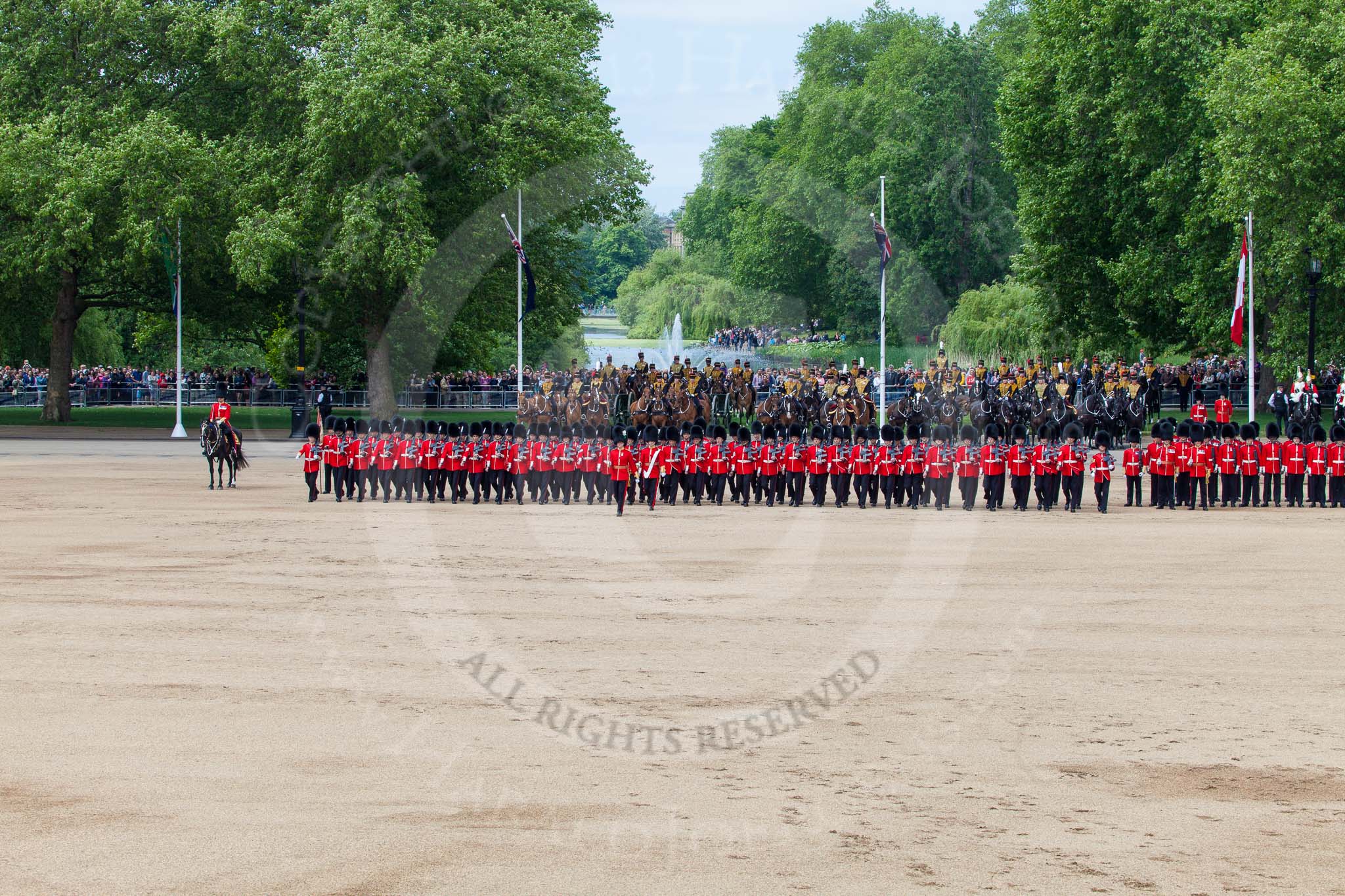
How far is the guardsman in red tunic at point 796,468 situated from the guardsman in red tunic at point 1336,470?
773 centimetres

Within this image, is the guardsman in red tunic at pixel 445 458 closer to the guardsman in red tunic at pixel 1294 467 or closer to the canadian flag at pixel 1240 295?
the guardsman in red tunic at pixel 1294 467

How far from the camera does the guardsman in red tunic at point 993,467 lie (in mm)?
22844

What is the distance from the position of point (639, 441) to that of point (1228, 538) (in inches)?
350

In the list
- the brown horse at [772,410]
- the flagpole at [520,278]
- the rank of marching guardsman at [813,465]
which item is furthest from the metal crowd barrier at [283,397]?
the rank of marching guardsman at [813,465]

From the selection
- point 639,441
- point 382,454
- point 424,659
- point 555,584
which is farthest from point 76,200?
point 424,659

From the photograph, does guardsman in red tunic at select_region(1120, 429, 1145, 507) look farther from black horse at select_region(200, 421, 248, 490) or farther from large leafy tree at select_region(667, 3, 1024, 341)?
large leafy tree at select_region(667, 3, 1024, 341)

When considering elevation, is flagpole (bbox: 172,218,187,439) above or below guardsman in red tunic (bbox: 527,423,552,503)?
above

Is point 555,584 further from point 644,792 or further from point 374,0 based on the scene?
point 374,0

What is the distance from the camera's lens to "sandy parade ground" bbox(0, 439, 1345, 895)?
726 cm

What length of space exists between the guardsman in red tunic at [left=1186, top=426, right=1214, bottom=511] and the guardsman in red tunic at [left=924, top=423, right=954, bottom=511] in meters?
3.51

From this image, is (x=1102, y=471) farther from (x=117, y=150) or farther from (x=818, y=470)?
(x=117, y=150)

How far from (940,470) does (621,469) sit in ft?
15.4

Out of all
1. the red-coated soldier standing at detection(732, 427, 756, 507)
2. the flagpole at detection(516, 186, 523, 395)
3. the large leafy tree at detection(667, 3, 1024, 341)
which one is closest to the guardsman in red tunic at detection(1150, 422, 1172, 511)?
the red-coated soldier standing at detection(732, 427, 756, 507)

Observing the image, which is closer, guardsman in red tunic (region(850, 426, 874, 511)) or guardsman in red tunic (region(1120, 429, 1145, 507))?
guardsman in red tunic (region(850, 426, 874, 511))
